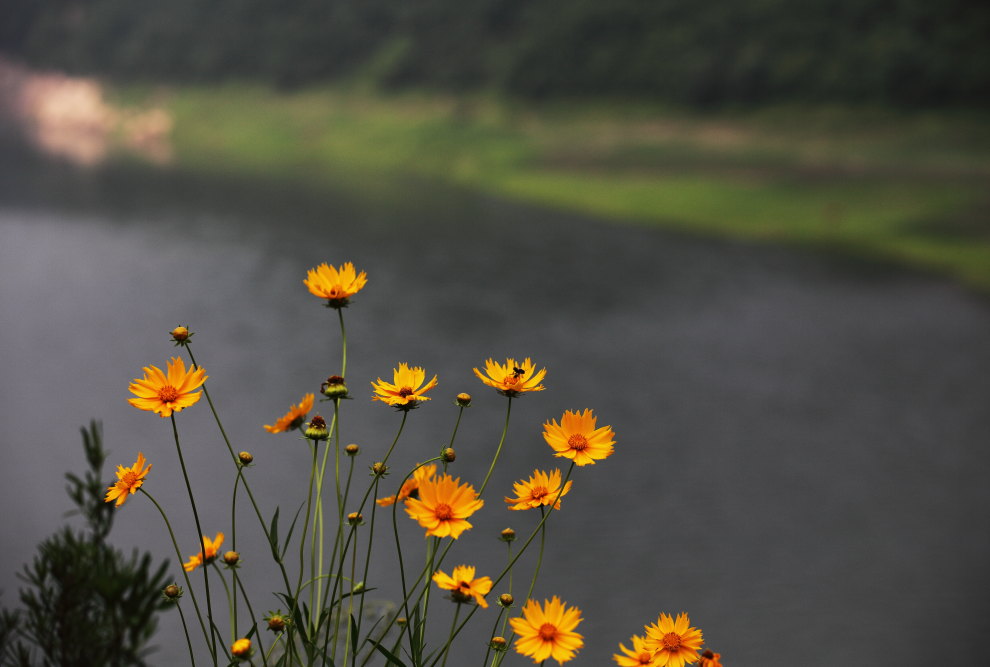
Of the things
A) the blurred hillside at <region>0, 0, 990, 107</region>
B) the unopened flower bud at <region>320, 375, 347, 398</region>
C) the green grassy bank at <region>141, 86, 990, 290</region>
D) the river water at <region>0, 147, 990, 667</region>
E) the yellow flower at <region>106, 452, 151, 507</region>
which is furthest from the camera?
the blurred hillside at <region>0, 0, 990, 107</region>

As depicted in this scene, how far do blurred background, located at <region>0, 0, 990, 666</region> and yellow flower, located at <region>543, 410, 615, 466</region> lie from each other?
5.21 meters

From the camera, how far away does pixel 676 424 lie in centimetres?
1132

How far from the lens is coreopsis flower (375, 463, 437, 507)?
1.52 meters

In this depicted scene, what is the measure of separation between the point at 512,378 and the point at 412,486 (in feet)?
0.89

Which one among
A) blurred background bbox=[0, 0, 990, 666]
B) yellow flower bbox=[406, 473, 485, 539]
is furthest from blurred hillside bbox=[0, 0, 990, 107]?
yellow flower bbox=[406, 473, 485, 539]

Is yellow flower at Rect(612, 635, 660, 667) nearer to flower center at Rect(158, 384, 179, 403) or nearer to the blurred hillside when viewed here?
flower center at Rect(158, 384, 179, 403)

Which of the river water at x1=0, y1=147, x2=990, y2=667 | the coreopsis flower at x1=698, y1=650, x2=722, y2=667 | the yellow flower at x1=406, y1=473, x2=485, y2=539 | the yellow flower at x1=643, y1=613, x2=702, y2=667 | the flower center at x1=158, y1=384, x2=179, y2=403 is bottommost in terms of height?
the coreopsis flower at x1=698, y1=650, x2=722, y2=667

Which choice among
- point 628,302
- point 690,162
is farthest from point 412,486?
point 690,162

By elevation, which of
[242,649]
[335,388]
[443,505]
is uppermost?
[335,388]

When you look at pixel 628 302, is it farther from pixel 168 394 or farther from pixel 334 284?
pixel 168 394

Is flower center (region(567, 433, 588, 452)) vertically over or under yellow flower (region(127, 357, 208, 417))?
over

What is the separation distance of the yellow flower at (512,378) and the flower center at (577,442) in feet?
0.38

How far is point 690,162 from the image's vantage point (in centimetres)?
3459

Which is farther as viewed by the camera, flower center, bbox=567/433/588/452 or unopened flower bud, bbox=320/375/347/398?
flower center, bbox=567/433/588/452
